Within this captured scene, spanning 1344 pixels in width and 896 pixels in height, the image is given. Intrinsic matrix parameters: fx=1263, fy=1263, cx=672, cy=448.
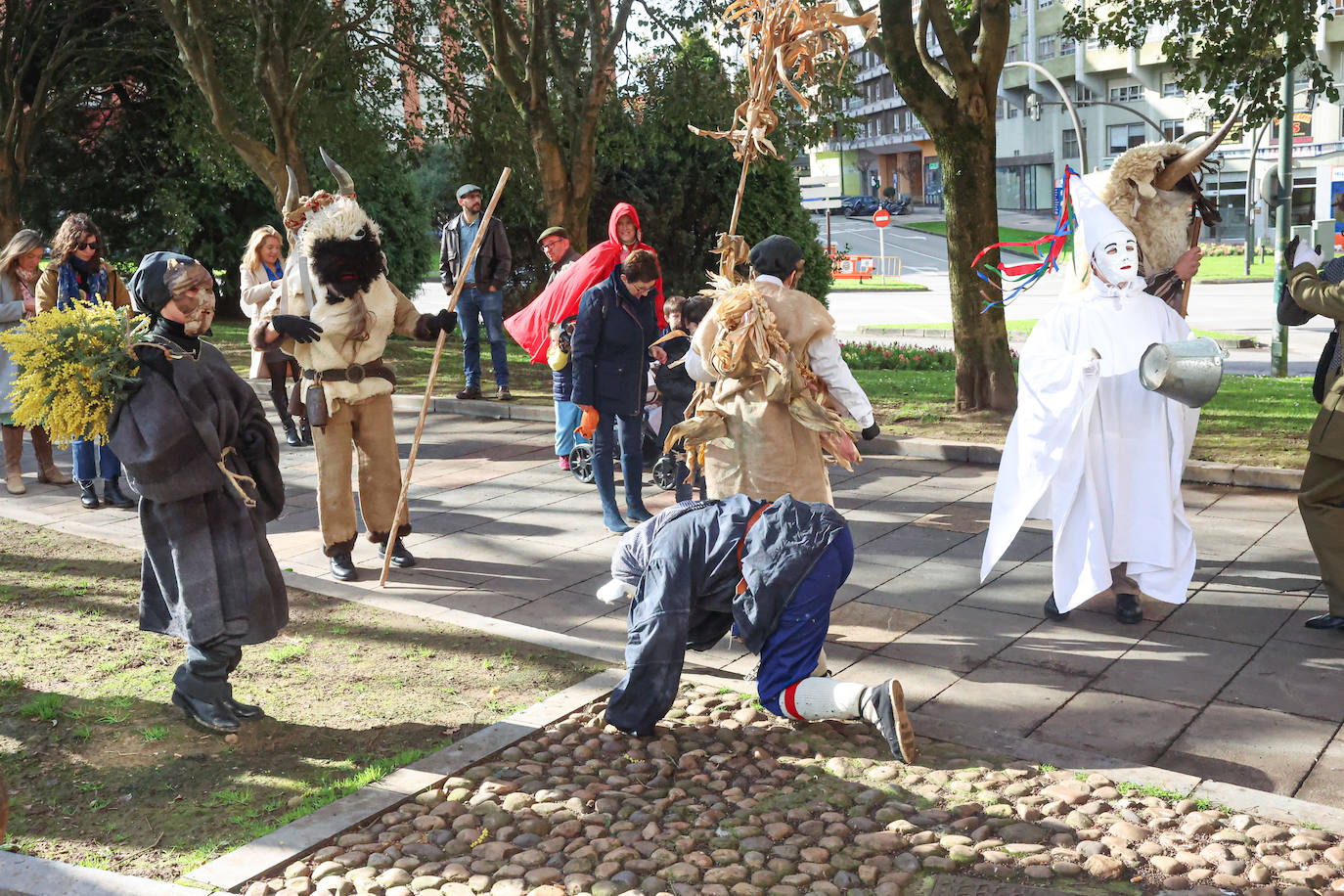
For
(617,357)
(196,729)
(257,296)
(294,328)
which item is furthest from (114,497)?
(196,729)

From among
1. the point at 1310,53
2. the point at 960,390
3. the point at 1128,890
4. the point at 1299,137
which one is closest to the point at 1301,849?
the point at 1128,890

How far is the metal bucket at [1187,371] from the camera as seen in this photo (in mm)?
5379

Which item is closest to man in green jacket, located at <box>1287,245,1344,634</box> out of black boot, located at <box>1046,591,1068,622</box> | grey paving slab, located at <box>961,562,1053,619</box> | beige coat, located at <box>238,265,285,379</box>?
black boot, located at <box>1046,591,1068,622</box>

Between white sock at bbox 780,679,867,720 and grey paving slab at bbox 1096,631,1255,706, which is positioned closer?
white sock at bbox 780,679,867,720

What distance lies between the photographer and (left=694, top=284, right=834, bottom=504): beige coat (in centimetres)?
526

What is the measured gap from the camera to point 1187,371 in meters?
5.41

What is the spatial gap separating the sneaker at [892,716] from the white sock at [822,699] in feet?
0.16

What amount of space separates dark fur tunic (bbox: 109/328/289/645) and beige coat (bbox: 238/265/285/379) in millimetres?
→ 2061

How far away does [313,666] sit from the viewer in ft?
18.6

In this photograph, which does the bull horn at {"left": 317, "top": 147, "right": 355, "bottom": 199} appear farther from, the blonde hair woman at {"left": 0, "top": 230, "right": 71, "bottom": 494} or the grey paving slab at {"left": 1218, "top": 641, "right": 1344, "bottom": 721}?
the grey paving slab at {"left": 1218, "top": 641, "right": 1344, "bottom": 721}

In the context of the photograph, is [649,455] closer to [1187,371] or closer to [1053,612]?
[1053,612]

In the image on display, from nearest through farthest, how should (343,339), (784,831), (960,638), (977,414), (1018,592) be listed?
(784,831), (960,638), (1018,592), (343,339), (977,414)

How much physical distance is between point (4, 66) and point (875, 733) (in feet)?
67.3

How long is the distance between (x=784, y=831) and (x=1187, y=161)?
3.95 meters
